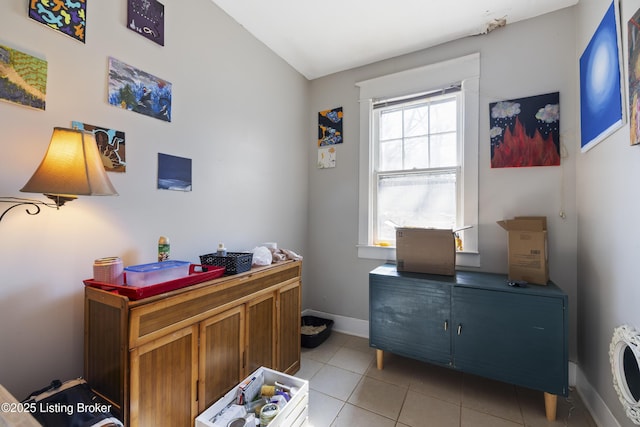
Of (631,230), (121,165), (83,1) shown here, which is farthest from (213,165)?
(631,230)

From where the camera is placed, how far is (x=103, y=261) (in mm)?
1271

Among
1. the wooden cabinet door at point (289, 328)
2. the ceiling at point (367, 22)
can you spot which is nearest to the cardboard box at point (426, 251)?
the wooden cabinet door at point (289, 328)

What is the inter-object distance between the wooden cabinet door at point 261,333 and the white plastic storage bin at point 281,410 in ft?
0.32

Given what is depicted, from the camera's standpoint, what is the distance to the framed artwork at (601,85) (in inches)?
55.8

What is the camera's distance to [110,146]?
1.45 metres

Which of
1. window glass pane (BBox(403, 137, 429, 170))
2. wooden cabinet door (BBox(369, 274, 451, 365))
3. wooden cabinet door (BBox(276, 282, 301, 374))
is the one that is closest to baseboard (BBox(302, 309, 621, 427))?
wooden cabinet door (BBox(369, 274, 451, 365))

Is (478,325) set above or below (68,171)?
below

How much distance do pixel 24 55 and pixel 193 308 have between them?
137 cm

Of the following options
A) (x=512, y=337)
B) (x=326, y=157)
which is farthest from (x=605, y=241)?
(x=326, y=157)

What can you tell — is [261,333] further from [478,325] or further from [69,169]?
[478,325]

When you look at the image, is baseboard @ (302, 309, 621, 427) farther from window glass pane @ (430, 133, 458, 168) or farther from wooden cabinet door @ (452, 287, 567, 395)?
window glass pane @ (430, 133, 458, 168)

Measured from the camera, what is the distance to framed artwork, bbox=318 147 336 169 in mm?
3000

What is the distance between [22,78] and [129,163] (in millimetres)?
520

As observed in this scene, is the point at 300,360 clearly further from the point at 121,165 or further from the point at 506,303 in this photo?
the point at 121,165
